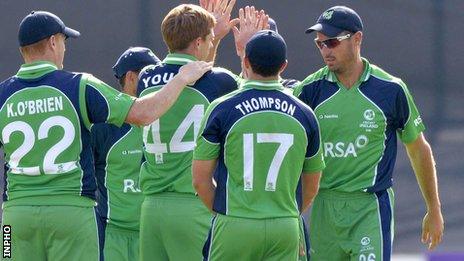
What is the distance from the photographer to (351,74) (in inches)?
253

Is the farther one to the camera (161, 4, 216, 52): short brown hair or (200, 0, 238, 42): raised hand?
(200, 0, 238, 42): raised hand

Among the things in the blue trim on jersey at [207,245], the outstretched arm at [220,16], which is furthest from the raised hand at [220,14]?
the blue trim on jersey at [207,245]

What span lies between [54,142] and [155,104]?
1.58 feet

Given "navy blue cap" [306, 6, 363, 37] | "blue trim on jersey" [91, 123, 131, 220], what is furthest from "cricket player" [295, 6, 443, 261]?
"blue trim on jersey" [91, 123, 131, 220]

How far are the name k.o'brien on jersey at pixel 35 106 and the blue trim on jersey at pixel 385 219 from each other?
1.70 m

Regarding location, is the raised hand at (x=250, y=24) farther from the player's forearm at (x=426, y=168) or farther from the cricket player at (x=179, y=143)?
the player's forearm at (x=426, y=168)

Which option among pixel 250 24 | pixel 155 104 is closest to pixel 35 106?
pixel 155 104

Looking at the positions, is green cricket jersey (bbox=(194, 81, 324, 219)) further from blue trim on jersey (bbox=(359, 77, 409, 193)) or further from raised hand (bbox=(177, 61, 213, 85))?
blue trim on jersey (bbox=(359, 77, 409, 193))

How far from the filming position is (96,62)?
9250 millimetres

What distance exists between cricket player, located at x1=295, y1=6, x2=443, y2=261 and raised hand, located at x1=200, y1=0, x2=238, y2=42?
0.52 meters

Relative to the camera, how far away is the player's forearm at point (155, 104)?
18.7 feet

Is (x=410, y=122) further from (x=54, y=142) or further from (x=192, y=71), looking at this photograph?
(x=54, y=142)

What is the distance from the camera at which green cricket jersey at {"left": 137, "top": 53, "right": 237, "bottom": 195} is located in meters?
6.00

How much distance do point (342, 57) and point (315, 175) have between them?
2.98 feet
